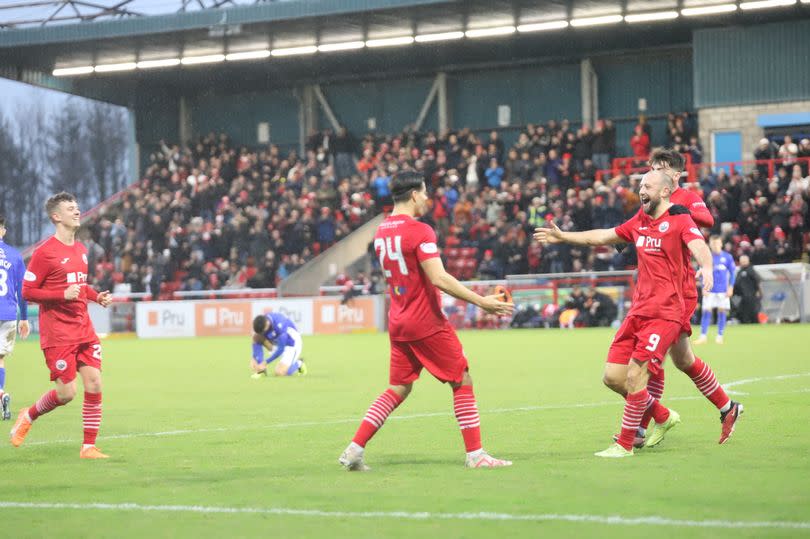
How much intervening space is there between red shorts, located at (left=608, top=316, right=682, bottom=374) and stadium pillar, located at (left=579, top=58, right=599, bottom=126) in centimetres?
3681

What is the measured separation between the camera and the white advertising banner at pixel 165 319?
126ft

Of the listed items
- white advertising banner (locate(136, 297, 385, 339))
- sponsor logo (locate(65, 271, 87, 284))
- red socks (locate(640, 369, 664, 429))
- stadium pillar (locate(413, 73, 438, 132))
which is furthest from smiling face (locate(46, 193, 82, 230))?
stadium pillar (locate(413, 73, 438, 132))

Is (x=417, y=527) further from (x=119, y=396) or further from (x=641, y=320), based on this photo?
(x=119, y=396)

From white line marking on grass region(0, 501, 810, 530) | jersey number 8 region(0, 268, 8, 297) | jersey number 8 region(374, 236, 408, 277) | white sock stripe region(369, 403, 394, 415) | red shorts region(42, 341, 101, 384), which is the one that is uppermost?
jersey number 8 region(374, 236, 408, 277)

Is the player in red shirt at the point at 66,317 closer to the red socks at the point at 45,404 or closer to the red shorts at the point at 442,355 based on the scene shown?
the red socks at the point at 45,404

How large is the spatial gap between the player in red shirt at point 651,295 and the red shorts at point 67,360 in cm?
388

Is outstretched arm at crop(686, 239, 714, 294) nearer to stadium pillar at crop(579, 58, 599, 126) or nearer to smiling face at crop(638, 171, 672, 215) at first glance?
smiling face at crop(638, 171, 672, 215)

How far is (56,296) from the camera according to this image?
1038 cm

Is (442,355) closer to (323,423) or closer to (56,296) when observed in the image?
(56,296)

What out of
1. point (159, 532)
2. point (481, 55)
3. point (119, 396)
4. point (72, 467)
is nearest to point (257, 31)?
point (481, 55)

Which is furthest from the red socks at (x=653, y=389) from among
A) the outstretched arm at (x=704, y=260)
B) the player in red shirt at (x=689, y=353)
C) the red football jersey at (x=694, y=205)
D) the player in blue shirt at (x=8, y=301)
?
the player in blue shirt at (x=8, y=301)

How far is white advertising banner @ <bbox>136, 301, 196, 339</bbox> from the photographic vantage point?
126 ft

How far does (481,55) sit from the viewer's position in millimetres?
46500

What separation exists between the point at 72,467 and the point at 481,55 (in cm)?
3843
